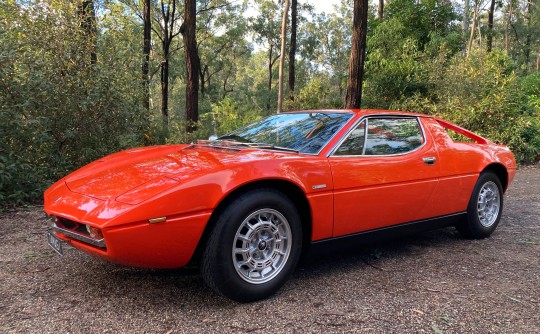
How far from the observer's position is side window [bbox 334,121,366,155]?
10.5 feet

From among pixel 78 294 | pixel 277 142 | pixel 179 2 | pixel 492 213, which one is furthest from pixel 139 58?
pixel 179 2

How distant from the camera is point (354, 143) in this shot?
3318mm

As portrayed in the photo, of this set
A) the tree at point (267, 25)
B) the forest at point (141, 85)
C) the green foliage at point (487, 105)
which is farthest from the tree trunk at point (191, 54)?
the tree at point (267, 25)

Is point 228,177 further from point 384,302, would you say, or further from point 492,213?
point 492,213

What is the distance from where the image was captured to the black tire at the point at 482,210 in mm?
4109

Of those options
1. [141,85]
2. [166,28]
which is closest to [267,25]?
[166,28]

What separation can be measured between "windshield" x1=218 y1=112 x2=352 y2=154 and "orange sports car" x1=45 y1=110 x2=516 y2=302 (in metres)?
0.02

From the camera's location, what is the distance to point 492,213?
14.4ft

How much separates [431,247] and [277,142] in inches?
76.1

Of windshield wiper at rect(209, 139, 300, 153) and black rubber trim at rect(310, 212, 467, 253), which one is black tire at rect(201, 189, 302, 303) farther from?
windshield wiper at rect(209, 139, 300, 153)

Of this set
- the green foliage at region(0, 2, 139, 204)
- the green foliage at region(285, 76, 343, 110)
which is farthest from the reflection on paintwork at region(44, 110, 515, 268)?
the green foliage at region(285, 76, 343, 110)

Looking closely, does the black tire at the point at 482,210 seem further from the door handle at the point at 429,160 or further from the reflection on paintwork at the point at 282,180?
the door handle at the point at 429,160

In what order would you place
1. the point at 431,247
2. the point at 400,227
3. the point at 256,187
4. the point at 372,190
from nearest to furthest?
1. the point at 256,187
2. the point at 372,190
3. the point at 400,227
4. the point at 431,247

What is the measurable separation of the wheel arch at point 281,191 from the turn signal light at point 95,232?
0.57 meters
